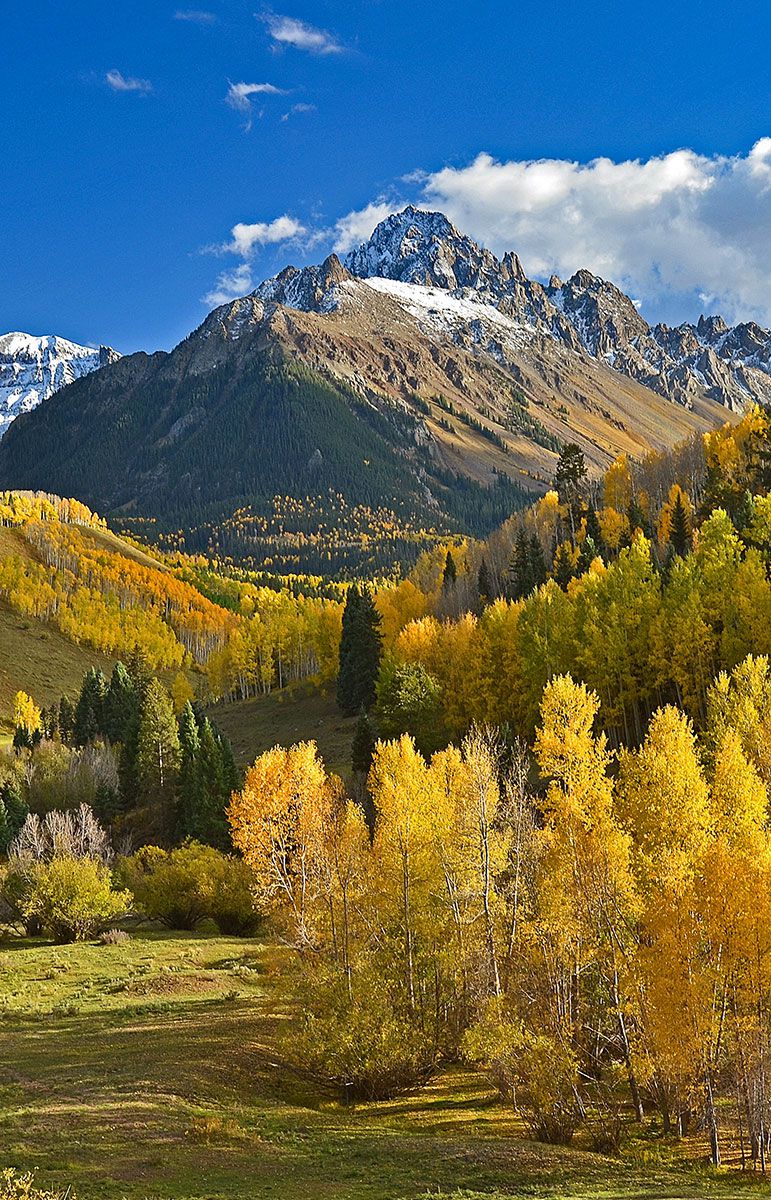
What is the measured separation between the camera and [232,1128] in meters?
25.3

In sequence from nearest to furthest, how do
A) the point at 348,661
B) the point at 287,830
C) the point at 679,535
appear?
1. the point at 287,830
2. the point at 679,535
3. the point at 348,661

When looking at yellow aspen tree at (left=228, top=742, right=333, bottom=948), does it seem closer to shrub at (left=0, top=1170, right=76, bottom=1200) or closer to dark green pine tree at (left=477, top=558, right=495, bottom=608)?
shrub at (left=0, top=1170, right=76, bottom=1200)

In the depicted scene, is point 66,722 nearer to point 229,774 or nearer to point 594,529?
point 229,774

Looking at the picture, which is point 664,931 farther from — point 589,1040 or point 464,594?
point 464,594

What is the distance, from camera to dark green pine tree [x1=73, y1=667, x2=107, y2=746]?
12875 cm

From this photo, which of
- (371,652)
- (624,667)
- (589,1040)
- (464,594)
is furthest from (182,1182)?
(464,594)

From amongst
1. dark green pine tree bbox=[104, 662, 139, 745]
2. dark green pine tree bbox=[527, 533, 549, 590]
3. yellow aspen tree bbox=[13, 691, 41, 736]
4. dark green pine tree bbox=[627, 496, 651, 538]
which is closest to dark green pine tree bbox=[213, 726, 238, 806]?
dark green pine tree bbox=[104, 662, 139, 745]

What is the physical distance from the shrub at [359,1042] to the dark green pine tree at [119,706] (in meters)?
88.3

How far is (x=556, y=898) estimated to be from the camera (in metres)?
31.7

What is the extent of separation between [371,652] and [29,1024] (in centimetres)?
7238

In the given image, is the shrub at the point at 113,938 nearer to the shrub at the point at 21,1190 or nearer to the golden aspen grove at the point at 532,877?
the golden aspen grove at the point at 532,877

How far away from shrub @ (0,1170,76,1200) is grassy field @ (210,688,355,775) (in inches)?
2618

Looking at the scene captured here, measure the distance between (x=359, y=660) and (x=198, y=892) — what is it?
48.5 metres

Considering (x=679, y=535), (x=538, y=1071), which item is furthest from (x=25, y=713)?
(x=538, y=1071)
